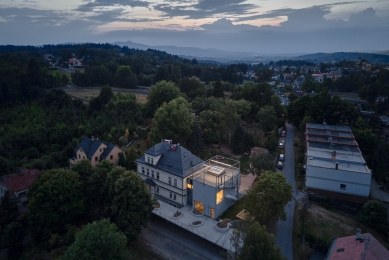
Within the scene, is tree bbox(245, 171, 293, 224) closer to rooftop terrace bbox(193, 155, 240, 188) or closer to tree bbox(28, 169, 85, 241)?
rooftop terrace bbox(193, 155, 240, 188)

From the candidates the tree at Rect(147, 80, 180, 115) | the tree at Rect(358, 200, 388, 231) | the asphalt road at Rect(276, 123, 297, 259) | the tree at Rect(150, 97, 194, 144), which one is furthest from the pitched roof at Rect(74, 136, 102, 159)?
the tree at Rect(358, 200, 388, 231)

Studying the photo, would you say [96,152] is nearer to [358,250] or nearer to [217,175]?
[217,175]

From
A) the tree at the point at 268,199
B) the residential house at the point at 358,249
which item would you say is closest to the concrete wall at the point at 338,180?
the tree at the point at 268,199

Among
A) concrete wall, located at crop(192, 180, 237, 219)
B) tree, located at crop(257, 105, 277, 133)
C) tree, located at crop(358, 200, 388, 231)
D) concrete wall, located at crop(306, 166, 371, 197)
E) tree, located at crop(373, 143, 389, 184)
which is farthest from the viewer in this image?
tree, located at crop(257, 105, 277, 133)

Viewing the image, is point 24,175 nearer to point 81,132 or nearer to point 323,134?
point 81,132

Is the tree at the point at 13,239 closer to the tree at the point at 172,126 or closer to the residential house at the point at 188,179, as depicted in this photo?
the residential house at the point at 188,179

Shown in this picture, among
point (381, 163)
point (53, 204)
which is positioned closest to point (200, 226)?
point (53, 204)
